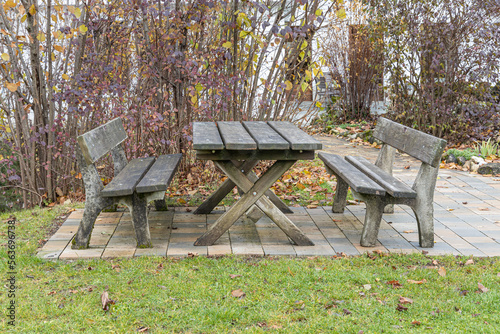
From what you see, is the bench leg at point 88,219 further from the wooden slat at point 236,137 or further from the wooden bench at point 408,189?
the wooden bench at point 408,189

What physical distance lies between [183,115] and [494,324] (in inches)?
170

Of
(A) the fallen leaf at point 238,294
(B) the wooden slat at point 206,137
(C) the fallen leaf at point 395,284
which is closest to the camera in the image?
(A) the fallen leaf at point 238,294

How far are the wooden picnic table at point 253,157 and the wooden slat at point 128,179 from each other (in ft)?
1.91

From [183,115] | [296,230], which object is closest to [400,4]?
[183,115]

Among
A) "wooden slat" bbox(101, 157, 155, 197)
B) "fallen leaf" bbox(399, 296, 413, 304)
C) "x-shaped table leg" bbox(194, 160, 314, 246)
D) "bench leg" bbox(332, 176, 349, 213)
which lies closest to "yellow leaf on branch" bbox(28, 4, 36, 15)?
"wooden slat" bbox(101, 157, 155, 197)

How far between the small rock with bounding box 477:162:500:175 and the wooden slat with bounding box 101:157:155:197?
183 inches

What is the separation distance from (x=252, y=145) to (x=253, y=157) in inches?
Answer: 6.9

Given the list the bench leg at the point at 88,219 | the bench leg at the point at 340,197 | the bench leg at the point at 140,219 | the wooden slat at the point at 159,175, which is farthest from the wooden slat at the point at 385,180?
the bench leg at the point at 88,219

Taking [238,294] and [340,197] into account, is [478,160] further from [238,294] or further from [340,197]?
[238,294]

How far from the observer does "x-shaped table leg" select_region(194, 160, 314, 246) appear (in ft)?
13.7

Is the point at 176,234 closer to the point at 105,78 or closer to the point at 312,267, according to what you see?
the point at 312,267

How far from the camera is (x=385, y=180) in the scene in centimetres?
447

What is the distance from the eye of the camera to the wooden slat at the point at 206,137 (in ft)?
12.7

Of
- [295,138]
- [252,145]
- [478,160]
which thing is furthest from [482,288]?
[478,160]
